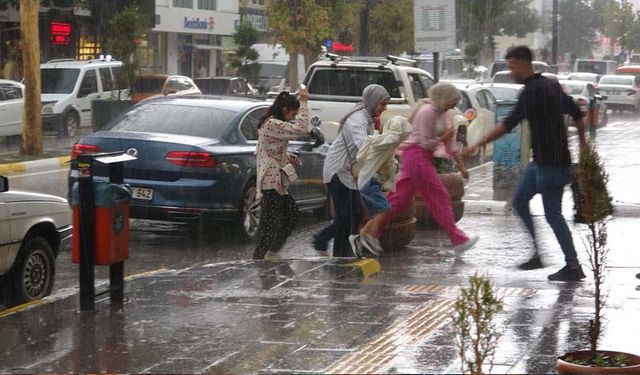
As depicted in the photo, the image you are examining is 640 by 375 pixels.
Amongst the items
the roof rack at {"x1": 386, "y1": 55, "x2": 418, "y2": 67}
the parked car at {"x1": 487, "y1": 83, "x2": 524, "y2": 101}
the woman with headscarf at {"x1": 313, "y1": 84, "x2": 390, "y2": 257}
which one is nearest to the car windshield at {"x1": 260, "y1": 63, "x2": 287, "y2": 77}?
the parked car at {"x1": 487, "y1": 83, "x2": 524, "y2": 101}

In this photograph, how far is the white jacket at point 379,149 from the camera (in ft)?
35.7

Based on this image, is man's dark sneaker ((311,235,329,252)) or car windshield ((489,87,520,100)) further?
car windshield ((489,87,520,100))

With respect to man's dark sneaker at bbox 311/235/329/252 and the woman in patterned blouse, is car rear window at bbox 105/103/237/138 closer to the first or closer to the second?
man's dark sneaker at bbox 311/235/329/252

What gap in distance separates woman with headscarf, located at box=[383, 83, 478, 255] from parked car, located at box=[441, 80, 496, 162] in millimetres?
9782

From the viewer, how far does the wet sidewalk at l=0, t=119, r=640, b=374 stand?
7.00 metres

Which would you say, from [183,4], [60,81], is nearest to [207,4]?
[183,4]

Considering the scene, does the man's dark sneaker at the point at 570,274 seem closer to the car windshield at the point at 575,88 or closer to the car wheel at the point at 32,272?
the car wheel at the point at 32,272

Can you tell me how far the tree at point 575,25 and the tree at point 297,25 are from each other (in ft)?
174

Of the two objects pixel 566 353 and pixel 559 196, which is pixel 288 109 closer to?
pixel 559 196

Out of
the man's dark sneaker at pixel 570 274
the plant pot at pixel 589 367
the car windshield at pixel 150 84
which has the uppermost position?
the car windshield at pixel 150 84

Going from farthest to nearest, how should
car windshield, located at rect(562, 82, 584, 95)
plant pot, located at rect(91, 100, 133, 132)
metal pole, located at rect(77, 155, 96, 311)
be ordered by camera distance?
car windshield, located at rect(562, 82, 584, 95), plant pot, located at rect(91, 100, 133, 132), metal pole, located at rect(77, 155, 96, 311)

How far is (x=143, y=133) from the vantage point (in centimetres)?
1295

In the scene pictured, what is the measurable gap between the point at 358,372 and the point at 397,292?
2627 millimetres

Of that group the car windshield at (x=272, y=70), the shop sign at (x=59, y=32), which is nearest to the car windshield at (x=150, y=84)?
the shop sign at (x=59, y=32)
